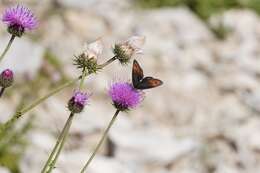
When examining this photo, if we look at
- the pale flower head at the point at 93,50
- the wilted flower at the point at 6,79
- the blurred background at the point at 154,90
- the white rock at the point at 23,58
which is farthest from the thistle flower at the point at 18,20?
the white rock at the point at 23,58

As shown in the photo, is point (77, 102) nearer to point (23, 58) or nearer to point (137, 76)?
point (137, 76)

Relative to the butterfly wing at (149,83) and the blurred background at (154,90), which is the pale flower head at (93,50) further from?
the blurred background at (154,90)

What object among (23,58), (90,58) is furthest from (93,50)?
(23,58)

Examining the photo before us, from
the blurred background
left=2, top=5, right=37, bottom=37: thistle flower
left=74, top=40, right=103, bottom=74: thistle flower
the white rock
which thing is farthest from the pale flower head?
the white rock

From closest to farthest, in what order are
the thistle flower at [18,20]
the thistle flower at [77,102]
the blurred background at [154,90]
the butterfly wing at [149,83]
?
the butterfly wing at [149,83] → the thistle flower at [77,102] → the thistle flower at [18,20] → the blurred background at [154,90]

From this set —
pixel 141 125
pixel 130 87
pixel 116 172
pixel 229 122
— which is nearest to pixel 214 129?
pixel 229 122

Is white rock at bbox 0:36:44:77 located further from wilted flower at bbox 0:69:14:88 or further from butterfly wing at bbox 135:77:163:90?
butterfly wing at bbox 135:77:163:90
